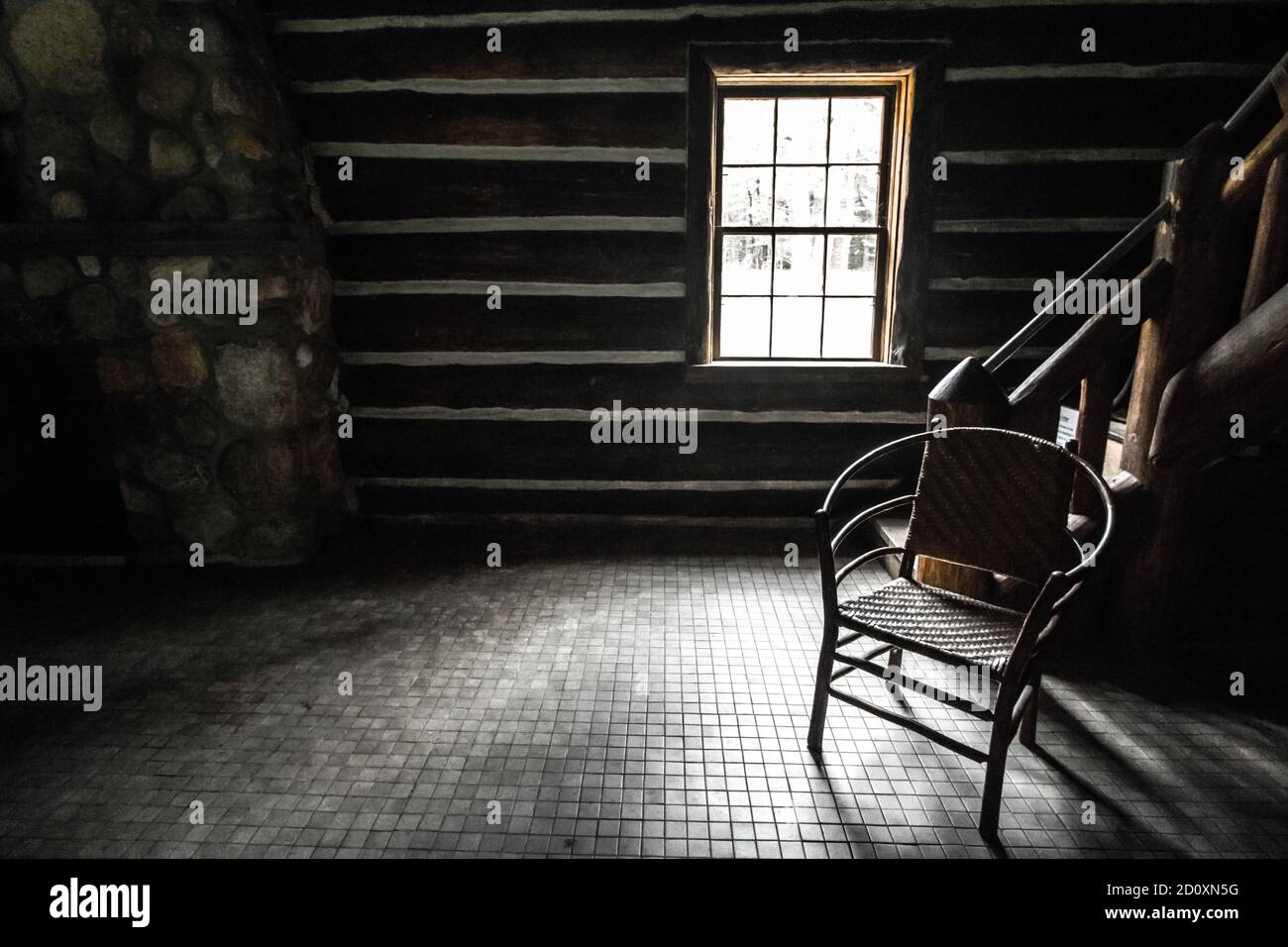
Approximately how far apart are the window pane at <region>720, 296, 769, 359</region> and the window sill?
165 millimetres

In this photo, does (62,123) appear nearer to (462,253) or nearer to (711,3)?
(462,253)

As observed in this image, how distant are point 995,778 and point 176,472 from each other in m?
4.36

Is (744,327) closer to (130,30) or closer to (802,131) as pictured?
(802,131)

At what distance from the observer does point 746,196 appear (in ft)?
14.5

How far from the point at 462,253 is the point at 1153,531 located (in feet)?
12.9

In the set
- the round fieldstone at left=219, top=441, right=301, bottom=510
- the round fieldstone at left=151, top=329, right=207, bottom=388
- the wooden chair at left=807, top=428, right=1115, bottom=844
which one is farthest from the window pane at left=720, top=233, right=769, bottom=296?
the round fieldstone at left=151, top=329, right=207, bottom=388

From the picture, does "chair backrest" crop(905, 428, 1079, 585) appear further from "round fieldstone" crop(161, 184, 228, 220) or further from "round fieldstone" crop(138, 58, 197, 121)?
Answer: "round fieldstone" crop(138, 58, 197, 121)

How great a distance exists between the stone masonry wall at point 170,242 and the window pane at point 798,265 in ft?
9.39

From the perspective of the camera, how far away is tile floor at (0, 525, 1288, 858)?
2131 mm

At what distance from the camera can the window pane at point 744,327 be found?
15.1 ft

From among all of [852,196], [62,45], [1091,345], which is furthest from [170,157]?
[1091,345]

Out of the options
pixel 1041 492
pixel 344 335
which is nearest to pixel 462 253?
pixel 344 335

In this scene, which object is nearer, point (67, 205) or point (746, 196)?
point (67, 205)
